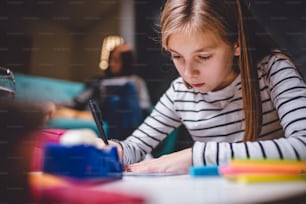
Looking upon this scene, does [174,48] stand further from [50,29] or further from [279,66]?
[50,29]

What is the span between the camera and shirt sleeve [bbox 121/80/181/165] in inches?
29.6

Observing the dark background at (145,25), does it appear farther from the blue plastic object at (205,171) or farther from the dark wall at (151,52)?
the blue plastic object at (205,171)

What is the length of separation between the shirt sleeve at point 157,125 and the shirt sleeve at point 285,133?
204 mm

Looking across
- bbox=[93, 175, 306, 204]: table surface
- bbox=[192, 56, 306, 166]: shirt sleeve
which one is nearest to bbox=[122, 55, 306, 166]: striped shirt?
bbox=[192, 56, 306, 166]: shirt sleeve

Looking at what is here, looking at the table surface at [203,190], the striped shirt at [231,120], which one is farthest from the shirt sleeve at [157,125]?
the table surface at [203,190]

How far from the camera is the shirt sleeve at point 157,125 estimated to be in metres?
0.75

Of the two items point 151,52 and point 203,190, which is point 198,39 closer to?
point 151,52

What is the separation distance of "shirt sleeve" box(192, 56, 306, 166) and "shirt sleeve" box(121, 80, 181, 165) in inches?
8.0

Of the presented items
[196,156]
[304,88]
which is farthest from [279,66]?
[196,156]

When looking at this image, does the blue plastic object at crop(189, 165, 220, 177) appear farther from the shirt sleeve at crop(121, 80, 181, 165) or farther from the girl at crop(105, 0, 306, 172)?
the shirt sleeve at crop(121, 80, 181, 165)

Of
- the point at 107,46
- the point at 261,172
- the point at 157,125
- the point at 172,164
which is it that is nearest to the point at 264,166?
the point at 261,172

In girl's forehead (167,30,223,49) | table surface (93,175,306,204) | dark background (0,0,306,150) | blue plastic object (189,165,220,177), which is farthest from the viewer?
dark background (0,0,306,150)

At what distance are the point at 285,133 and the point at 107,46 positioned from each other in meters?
0.41

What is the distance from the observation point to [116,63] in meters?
0.86
